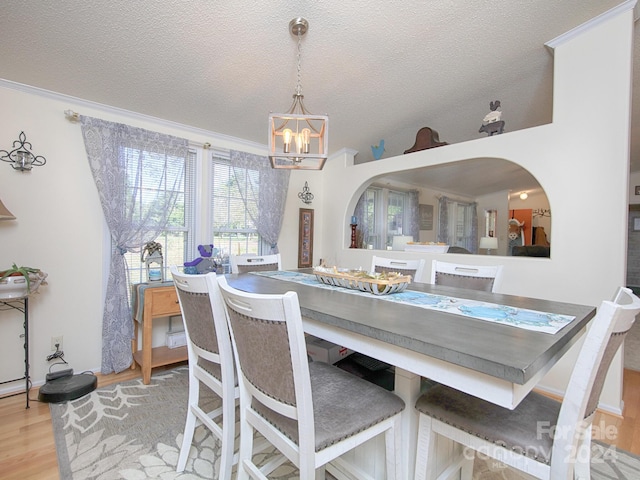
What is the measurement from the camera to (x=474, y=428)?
101 centimetres

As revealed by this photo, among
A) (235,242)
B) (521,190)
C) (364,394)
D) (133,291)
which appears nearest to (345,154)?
(235,242)

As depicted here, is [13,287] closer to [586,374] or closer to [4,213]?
[4,213]

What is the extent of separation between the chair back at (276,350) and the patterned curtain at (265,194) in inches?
102

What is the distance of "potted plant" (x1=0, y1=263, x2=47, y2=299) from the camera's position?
2.02m

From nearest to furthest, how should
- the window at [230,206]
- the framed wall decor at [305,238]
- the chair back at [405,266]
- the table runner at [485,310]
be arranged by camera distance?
the table runner at [485,310]
the chair back at [405,266]
the window at [230,206]
the framed wall decor at [305,238]

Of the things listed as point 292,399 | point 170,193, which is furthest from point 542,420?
point 170,193

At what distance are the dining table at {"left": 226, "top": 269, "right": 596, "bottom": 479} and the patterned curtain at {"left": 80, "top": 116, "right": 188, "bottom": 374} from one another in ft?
5.77

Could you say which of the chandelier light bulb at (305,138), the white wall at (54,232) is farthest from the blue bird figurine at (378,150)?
the white wall at (54,232)

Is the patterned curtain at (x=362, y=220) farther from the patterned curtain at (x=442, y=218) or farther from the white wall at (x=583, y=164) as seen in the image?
the patterned curtain at (x=442, y=218)

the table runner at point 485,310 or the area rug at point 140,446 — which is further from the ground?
the table runner at point 485,310

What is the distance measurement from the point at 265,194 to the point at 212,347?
2455mm

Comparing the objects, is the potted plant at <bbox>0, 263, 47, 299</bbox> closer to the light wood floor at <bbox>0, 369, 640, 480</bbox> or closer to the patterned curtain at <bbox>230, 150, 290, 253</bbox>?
the light wood floor at <bbox>0, 369, 640, 480</bbox>

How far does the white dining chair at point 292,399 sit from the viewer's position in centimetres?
90

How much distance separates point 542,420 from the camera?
39.8 inches
